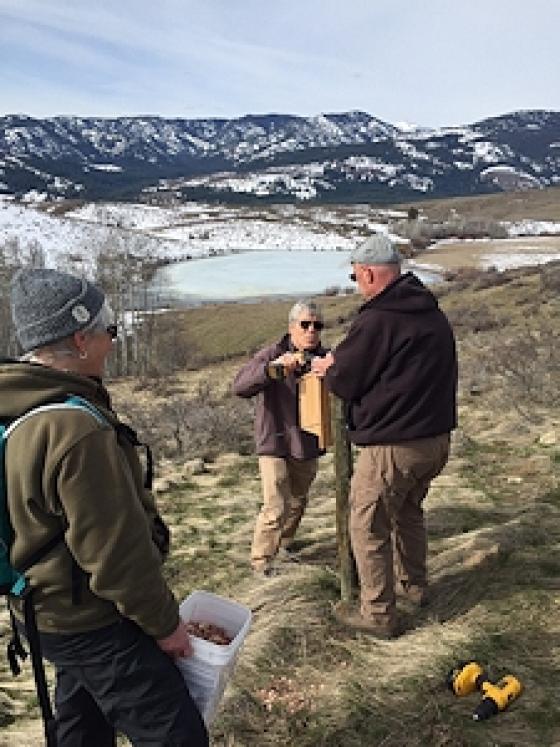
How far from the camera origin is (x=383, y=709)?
3643 mm

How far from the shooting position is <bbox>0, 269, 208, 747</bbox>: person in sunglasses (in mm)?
2135

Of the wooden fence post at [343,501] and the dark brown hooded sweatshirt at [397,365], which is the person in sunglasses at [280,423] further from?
the dark brown hooded sweatshirt at [397,365]

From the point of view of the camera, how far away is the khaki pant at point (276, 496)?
5.21m

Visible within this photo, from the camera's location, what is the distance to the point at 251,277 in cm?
7869

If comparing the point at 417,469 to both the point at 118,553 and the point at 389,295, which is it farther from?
the point at 118,553

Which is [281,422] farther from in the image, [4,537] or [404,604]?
[4,537]

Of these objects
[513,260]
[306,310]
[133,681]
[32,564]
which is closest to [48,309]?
[32,564]

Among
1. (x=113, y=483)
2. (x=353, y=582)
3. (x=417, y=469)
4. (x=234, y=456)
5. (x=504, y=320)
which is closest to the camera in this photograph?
(x=113, y=483)

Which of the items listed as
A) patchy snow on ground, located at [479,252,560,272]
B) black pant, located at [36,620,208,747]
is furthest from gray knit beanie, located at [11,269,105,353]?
patchy snow on ground, located at [479,252,560,272]

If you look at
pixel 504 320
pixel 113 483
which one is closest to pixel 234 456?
pixel 113 483

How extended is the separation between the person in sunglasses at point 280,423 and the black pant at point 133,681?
2606mm

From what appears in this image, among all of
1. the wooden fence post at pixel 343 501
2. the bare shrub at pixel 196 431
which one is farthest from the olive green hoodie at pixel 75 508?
the bare shrub at pixel 196 431

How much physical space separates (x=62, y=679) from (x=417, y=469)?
207 centimetres

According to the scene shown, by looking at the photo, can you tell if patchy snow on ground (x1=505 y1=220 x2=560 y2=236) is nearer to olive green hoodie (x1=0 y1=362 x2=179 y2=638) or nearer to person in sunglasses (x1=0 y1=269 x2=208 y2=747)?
person in sunglasses (x1=0 y1=269 x2=208 y2=747)
